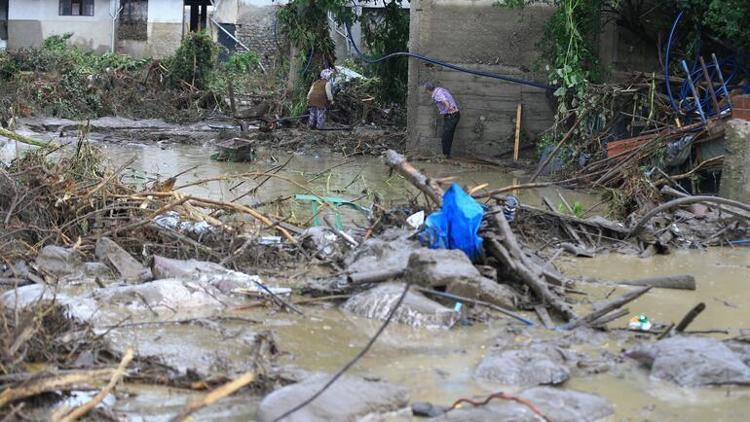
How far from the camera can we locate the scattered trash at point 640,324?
611cm

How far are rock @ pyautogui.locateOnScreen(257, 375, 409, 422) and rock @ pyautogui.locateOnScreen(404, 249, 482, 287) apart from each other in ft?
5.17

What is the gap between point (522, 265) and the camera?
677cm

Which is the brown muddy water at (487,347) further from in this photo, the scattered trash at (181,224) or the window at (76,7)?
the window at (76,7)

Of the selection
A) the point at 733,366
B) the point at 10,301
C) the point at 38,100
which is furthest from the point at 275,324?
the point at 38,100

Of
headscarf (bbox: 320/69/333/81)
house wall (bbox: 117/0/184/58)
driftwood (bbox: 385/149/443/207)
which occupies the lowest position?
driftwood (bbox: 385/149/443/207)

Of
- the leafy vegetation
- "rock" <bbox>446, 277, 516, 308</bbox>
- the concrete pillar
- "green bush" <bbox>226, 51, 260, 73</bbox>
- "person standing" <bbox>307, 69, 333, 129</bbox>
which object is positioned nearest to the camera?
"rock" <bbox>446, 277, 516, 308</bbox>

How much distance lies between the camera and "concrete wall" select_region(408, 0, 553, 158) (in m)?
15.7

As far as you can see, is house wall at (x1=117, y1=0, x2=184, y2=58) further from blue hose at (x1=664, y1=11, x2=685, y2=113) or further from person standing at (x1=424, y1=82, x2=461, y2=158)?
blue hose at (x1=664, y1=11, x2=685, y2=113)

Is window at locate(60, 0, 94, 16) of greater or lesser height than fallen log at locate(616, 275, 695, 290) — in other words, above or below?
above

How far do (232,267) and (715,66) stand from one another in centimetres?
792

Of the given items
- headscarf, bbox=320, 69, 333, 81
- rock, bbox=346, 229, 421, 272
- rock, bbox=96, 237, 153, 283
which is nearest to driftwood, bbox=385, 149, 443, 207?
rock, bbox=346, 229, 421, 272

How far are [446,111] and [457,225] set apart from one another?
8803 mm

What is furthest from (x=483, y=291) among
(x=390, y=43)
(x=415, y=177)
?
(x=390, y=43)

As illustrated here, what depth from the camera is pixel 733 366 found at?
5203 millimetres
